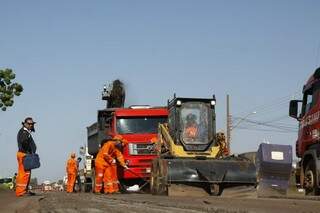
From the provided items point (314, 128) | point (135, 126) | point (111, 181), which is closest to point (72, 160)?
point (135, 126)

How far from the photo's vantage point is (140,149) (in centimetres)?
2284

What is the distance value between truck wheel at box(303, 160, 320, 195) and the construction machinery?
1486 mm

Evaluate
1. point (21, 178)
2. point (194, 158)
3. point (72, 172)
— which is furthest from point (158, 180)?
point (72, 172)

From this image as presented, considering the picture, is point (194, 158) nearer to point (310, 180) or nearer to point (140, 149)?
point (310, 180)

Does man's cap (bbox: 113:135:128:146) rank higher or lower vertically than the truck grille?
higher

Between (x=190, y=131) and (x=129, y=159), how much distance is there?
15.4ft

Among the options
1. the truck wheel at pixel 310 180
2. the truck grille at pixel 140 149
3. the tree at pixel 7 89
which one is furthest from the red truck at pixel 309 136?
the tree at pixel 7 89

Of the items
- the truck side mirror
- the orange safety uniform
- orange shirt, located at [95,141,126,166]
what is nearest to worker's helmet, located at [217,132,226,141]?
the orange safety uniform

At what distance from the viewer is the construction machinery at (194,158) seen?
16703 millimetres

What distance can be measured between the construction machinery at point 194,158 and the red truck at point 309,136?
138cm

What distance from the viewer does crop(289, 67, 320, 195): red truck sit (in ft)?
51.1

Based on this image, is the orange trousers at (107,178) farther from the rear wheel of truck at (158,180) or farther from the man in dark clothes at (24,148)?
the man in dark clothes at (24,148)

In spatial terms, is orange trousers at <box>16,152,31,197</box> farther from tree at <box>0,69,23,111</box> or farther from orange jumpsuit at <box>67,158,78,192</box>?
tree at <box>0,69,23,111</box>

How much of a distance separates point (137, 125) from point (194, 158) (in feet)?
18.3
